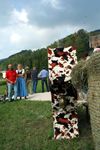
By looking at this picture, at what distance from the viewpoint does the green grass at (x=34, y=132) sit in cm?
909

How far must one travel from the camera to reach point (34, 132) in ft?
35.5

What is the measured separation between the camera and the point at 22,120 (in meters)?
13.0

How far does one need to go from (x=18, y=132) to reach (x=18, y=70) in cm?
1063

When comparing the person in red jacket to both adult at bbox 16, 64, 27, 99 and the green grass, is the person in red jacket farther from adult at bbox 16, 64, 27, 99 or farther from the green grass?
the green grass

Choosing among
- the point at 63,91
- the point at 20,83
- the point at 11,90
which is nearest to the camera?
the point at 63,91

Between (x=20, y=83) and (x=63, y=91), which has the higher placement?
(x=20, y=83)

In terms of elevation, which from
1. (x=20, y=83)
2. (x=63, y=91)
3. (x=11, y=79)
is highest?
(x=11, y=79)

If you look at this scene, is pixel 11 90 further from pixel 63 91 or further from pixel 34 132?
pixel 63 91

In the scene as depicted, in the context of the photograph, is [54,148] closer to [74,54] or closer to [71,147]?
[71,147]

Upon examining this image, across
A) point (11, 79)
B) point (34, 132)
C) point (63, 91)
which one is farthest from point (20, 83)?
point (63, 91)

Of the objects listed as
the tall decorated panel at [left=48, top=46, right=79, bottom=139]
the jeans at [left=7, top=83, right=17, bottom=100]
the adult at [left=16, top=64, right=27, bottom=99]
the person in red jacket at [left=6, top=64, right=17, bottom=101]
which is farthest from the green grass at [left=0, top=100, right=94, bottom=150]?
the adult at [left=16, top=64, right=27, bottom=99]

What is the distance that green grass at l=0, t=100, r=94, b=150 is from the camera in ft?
29.8

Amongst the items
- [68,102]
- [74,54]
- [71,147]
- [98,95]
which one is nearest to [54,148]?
[71,147]

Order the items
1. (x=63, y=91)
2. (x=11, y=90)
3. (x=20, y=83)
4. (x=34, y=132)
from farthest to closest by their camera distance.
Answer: (x=20, y=83) → (x=11, y=90) → (x=34, y=132) → (x=63, y=91)
